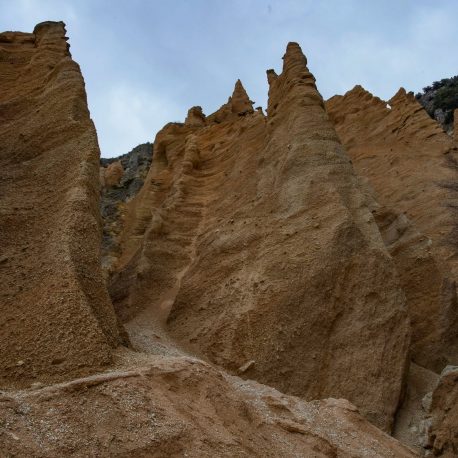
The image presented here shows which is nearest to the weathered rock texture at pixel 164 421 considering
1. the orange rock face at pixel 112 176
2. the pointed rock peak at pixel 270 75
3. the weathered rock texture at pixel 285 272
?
the weathered rock texture at pixel 285 272

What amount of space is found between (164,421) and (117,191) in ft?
70.2

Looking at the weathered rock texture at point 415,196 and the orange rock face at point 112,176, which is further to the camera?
the orange rock face at point 112,176

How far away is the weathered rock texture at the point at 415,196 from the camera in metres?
12.4

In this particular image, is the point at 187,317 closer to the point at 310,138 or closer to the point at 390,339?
the point at 390,339

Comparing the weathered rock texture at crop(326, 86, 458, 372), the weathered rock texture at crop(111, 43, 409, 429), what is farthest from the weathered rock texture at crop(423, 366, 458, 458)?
the weathered rock texture at crop(326, 86, 458, 372)

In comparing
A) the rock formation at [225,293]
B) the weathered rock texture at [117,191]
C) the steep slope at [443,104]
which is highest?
the steep slope at [443,104]

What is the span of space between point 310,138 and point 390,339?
639cm

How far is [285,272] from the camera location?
464 inches

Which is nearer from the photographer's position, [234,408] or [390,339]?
[234,408]

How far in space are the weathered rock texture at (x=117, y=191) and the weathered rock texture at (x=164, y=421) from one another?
10.8 metres

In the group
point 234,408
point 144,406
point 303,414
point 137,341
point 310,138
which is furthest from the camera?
point 310,138

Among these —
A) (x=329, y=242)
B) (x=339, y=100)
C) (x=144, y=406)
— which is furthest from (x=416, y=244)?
(x=339, y=100)

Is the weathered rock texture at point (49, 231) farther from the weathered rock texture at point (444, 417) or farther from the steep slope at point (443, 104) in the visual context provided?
the steep slope at point (443, 104)

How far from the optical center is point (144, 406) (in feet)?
19.5
